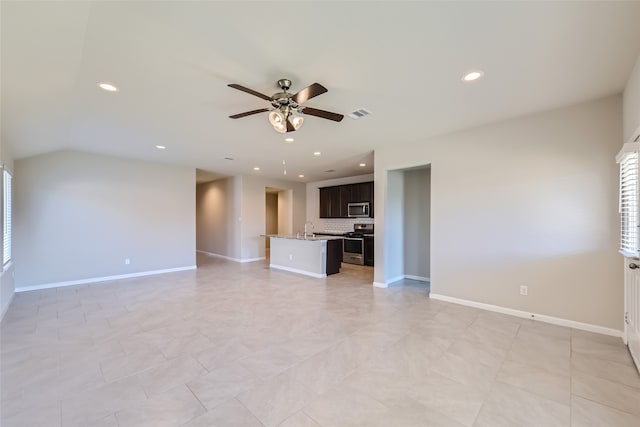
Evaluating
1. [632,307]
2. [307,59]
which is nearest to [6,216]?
[307,59]

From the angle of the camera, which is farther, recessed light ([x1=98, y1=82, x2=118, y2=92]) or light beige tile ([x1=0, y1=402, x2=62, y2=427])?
recessed light ([x1=98, y1=82, x2=118, y2=92])

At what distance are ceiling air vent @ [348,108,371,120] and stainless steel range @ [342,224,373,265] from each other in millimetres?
4480

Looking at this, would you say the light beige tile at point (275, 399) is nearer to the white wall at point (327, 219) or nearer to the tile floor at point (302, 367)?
the tile floor at point (302, 367)

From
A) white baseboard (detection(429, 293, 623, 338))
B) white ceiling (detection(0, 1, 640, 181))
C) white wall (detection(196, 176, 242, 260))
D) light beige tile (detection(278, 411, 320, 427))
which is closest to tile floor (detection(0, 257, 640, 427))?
light beige tile (detection(278, 411, 320, 427))

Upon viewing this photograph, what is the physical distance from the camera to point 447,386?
2.05 meters

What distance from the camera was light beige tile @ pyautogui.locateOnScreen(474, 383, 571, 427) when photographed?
1.69 m

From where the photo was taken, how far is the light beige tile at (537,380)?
1.97m

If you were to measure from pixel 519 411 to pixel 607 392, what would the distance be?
829mm

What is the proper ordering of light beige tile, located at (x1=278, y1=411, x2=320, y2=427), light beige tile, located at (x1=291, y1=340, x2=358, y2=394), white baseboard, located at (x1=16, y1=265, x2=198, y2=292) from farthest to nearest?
white baseboard, located at (x1=16, y1=265, x2=198, y2=292)
light beige tile, located at (x1=291, y1=340, x2=358, y2=394)
light beige tile, located at (x1=278, y1=411, x2=320, y2=427)

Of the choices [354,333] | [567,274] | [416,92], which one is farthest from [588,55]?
[354,333]

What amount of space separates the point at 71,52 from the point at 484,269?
16.2 feet

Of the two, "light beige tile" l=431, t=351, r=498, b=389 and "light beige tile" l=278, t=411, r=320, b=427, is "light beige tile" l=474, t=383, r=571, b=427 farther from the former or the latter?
"light beige tile" l=278, t=411, r=320, b=427

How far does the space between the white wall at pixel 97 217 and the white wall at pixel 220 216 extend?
140 centimetres

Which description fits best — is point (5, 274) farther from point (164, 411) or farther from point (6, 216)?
point (164, 411)
